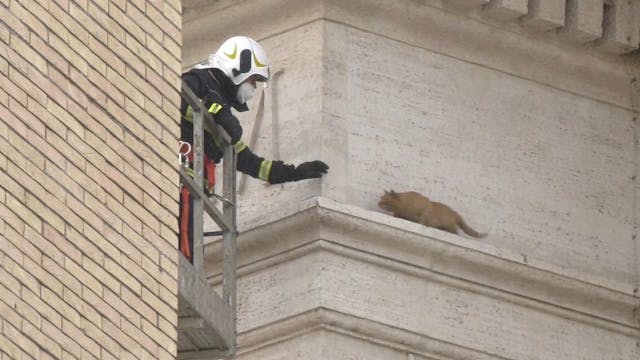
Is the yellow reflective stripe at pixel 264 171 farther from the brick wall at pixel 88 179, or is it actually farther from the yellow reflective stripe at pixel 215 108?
the brick wall at pixel 88 179

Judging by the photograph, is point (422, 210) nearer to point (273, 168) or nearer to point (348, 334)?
point (348, 334)

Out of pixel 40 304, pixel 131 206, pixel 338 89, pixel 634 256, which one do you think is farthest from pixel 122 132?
pixel 634 256

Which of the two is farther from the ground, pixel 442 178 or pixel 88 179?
pixel 442 178

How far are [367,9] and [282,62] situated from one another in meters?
0.71

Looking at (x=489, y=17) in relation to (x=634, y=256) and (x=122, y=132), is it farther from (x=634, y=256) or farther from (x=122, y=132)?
(x=122, y=132)

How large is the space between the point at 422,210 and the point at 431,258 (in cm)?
37

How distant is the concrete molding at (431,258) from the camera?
890 inches

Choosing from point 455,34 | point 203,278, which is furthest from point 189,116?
point 455,34

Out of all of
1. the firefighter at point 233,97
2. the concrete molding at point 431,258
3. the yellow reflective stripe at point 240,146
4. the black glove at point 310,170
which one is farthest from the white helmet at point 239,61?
the concrete molding at point 431,258

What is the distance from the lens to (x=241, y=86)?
20.8 meters

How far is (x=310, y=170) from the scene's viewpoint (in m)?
22.5

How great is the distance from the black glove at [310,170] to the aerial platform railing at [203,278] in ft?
11.9

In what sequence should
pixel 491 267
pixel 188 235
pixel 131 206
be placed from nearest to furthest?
pixel 131 206 < pixel 188 235 < pixel 491 267

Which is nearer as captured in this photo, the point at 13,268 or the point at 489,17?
the point at 13,268
